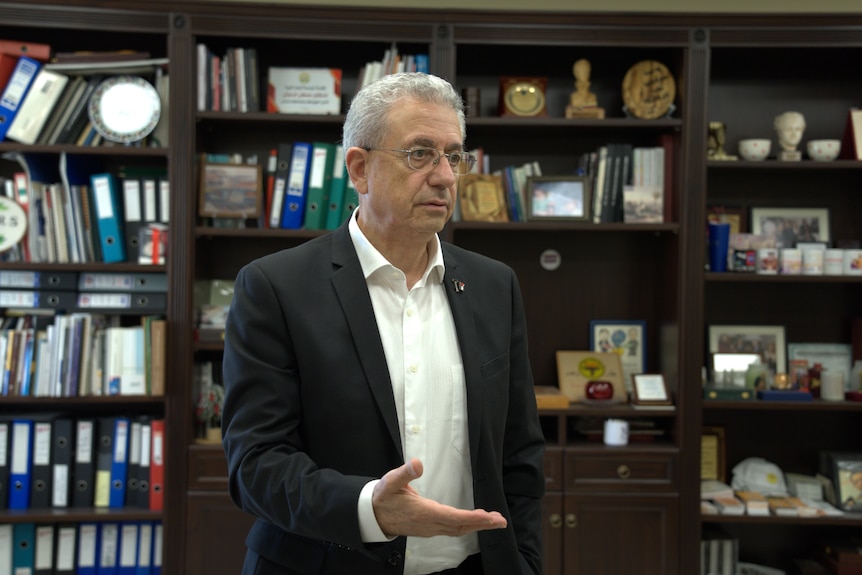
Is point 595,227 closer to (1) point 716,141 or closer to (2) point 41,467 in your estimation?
(1) point 716,141

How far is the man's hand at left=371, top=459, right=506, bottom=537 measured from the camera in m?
1.12

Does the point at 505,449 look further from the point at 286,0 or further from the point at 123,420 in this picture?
the point at 286,0

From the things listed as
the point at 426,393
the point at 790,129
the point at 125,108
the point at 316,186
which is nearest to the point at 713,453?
the point at 790,129

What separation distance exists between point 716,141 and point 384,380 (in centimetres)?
243

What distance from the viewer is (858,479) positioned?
3.21 meters

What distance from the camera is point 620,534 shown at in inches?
123

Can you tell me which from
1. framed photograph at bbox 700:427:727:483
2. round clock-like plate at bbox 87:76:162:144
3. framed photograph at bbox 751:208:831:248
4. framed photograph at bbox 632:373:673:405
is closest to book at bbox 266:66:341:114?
round clock-like plate at bbox 87:76:162:144

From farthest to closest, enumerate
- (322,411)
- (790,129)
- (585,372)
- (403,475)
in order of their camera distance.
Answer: (585,372) < (790,129) < (322,411) < (403,475)

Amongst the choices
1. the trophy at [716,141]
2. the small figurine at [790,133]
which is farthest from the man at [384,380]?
the small figurine at [790,133]

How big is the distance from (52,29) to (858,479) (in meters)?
3.68

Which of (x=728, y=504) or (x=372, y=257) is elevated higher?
(x=372, y=257)

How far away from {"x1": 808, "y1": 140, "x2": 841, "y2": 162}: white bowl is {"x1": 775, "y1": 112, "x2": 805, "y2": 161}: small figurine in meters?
0.05

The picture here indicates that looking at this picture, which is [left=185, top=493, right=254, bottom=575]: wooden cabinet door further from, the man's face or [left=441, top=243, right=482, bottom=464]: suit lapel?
the man's face

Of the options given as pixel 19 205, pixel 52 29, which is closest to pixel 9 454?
pixel 19 205
